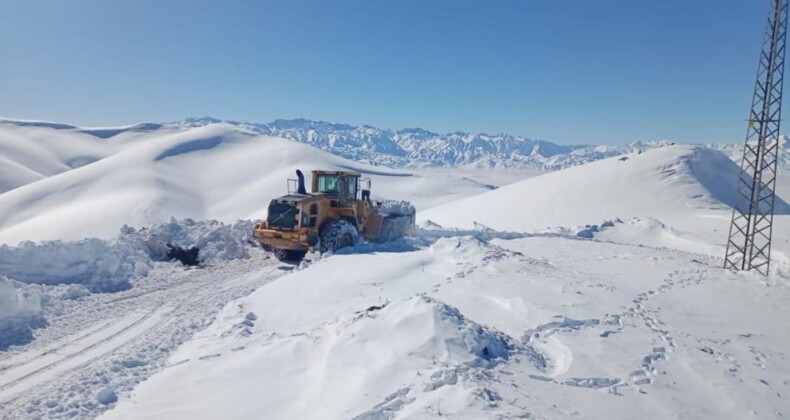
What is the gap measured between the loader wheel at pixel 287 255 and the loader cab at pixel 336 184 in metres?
2.36

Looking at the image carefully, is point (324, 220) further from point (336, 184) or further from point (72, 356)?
point (72, 356)

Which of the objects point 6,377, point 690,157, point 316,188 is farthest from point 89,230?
point 690,157

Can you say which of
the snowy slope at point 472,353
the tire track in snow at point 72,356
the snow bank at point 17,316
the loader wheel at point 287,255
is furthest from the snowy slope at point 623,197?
the snow bank at point 17,316

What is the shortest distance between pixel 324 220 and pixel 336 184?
5.13 ft

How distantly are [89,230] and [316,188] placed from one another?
39.3 m

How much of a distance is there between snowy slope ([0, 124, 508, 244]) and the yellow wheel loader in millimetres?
34932

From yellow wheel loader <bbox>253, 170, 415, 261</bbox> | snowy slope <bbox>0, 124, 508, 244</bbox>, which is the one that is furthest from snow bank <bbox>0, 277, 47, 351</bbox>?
snowy slope <bbox>0, 124, 508, 244</bbox>

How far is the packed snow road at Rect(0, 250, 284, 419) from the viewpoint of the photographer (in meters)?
5.89

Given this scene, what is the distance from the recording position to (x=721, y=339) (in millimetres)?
9180

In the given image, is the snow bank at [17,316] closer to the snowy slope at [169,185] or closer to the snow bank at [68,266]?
the snow bank at [68,266]

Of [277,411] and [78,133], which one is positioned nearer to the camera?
[277,411]

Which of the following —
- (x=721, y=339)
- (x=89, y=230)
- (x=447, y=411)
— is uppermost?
(x=447, y=411)

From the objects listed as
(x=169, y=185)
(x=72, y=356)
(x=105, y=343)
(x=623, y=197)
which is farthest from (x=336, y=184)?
(x=169, y=185)

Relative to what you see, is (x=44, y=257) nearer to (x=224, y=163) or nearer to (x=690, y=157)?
(x=690, y=157)
